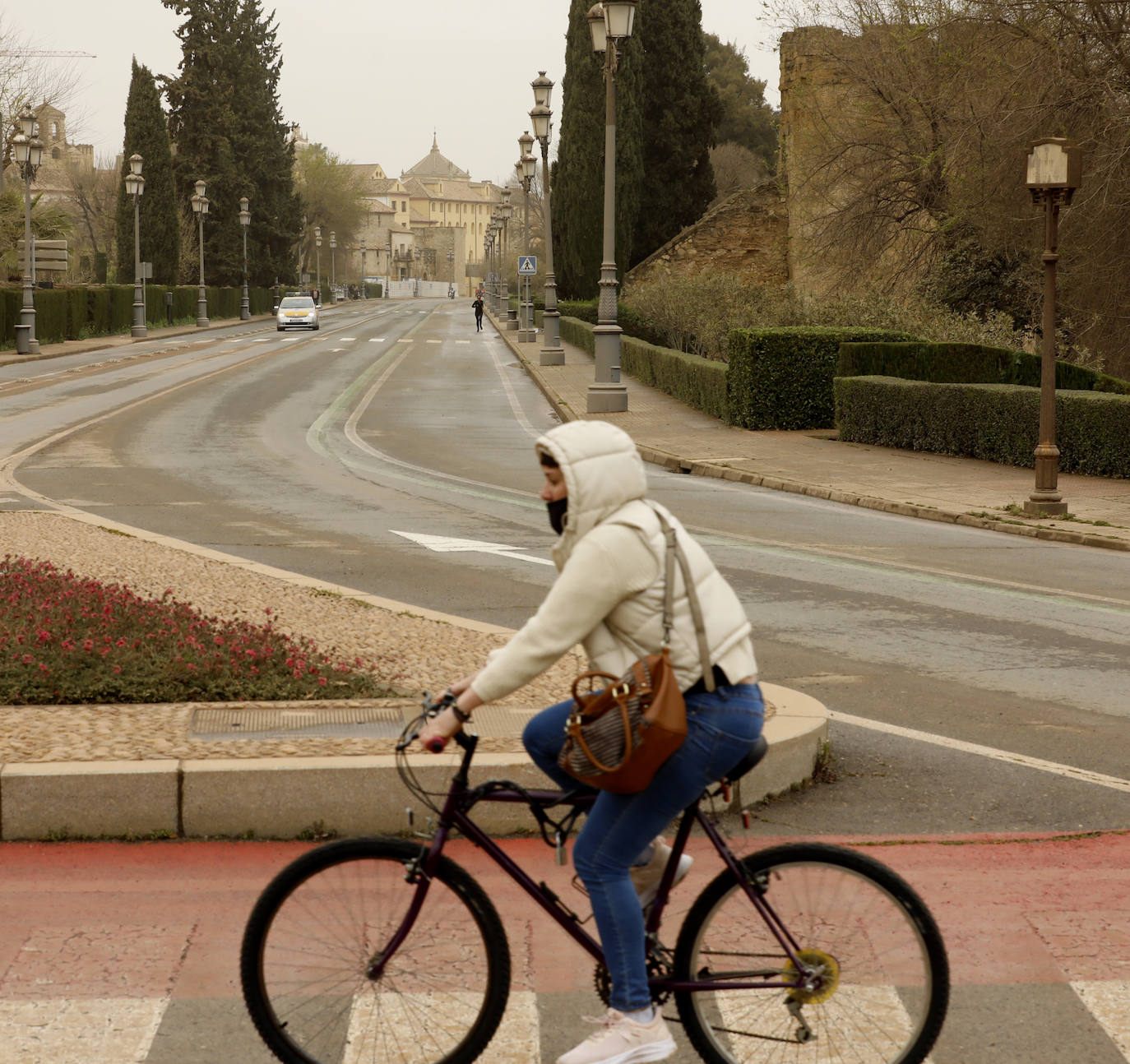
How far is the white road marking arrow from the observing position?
13198 millimetres

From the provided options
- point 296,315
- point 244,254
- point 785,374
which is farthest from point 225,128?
point 785,374

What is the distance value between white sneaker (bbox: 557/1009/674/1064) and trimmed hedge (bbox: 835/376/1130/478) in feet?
53.9

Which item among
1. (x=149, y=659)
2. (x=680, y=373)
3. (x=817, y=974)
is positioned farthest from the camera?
(x=680, y=373)

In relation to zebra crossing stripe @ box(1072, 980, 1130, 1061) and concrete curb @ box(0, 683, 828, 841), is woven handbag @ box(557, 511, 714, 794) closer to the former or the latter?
zebra crossing stripe @ box(1072, 980, 1130, 1061)

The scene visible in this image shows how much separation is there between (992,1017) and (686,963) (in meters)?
1.00

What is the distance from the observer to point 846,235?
34.9 metres

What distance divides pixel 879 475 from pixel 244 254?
6805 centimetres

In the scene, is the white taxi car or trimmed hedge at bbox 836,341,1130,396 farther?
the white taxi car

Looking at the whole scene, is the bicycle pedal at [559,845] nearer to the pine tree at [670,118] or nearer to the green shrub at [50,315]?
the green shrub at [50,315]

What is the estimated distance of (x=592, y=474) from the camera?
3.53 meters

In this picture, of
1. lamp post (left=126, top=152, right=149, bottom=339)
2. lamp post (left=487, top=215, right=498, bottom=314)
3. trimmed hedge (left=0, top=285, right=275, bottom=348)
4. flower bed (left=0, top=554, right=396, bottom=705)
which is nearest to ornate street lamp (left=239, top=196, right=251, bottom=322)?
trimmed hedge (left=0, top=285, right=275, bottom=348)

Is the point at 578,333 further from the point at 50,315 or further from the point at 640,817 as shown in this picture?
the point at 640,817

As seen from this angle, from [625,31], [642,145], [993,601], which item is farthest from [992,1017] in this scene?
[642,145]

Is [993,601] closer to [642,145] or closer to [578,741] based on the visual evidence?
[578,741]
